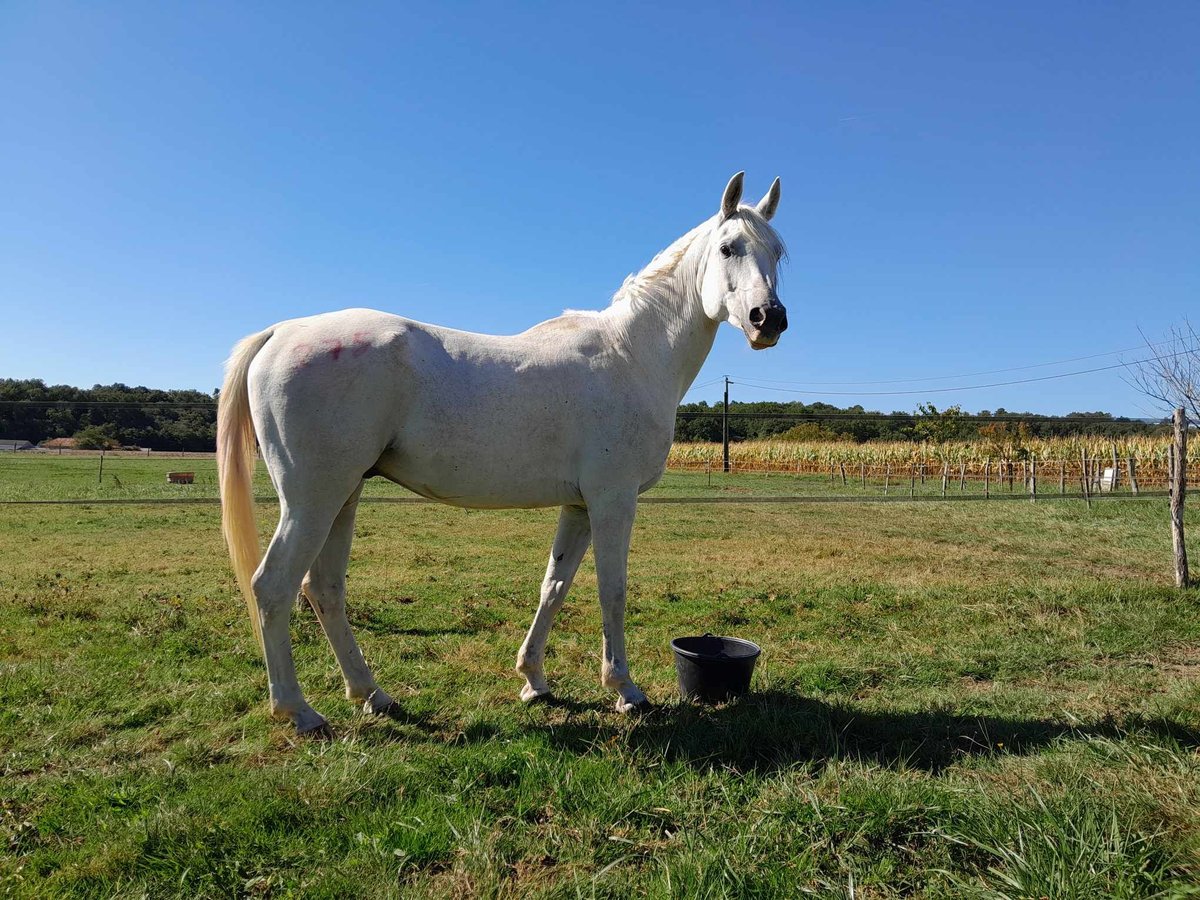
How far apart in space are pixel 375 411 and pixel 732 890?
2490 mm

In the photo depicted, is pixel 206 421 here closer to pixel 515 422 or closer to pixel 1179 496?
pixel 515 422

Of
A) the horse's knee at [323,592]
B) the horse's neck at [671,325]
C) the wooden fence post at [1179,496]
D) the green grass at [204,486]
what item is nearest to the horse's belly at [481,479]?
the horse's knee at [323,592]

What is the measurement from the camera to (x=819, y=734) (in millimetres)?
3316

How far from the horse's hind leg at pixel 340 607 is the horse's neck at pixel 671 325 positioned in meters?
1.81

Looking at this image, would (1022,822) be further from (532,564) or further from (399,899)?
(532,564)

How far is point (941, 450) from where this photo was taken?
123 feet

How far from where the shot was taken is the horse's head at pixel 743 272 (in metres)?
3.43

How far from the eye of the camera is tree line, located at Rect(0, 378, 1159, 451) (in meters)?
10.7

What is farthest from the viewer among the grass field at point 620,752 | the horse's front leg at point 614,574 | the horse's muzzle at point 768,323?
the horse's front leg at point 614,574

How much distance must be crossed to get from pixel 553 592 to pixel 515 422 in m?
1.14

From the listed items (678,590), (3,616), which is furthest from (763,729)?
(3,616)

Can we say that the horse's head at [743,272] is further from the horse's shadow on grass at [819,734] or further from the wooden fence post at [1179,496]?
the wooden fence post at [1179,496]

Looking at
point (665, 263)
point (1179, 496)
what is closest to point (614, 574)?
point (665, 263)

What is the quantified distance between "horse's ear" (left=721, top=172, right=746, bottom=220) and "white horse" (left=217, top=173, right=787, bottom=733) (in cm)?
2
